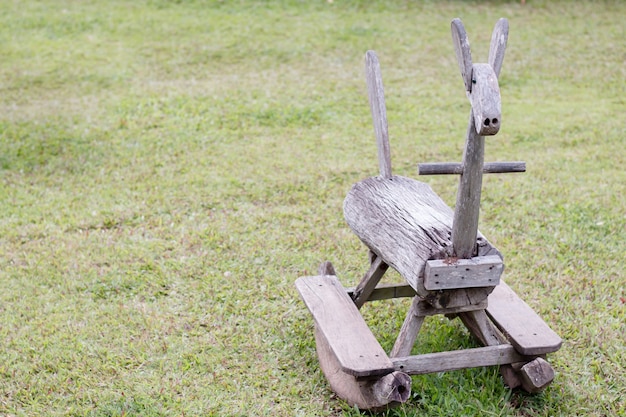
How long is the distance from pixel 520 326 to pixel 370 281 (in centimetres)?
81

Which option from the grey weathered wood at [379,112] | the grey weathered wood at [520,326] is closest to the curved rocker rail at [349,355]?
the grey weathered wood at [520,326]

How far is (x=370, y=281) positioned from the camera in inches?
161

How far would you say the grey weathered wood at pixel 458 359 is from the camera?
3508mm

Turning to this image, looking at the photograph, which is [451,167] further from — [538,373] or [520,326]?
[538,373]

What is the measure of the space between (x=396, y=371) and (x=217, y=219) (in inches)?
105

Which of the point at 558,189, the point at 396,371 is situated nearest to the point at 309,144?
the point at 558,189

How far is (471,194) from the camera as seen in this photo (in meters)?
3.23

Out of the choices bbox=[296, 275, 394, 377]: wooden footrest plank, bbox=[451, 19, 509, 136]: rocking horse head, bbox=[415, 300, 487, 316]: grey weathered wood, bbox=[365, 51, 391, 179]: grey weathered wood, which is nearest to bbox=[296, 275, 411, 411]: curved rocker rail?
bbox=[296, 275, 394, 377]: wooden footrest plank

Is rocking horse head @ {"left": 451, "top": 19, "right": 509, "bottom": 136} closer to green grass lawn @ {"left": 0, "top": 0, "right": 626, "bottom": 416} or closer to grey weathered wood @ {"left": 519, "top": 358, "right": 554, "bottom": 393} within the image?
grey weathered wood @ {"left": 519, "top": 358, "right": 554, "bottom": 393}

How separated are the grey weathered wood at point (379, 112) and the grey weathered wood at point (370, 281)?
18.5 inches

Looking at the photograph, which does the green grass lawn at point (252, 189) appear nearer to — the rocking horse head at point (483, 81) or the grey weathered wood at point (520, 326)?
the grey weathered wood at point (520, 326)

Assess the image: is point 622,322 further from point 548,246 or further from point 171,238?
point 171,238

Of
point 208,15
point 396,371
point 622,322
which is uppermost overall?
point 208,15

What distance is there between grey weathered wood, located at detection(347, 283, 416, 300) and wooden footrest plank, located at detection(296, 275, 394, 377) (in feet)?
0.62
